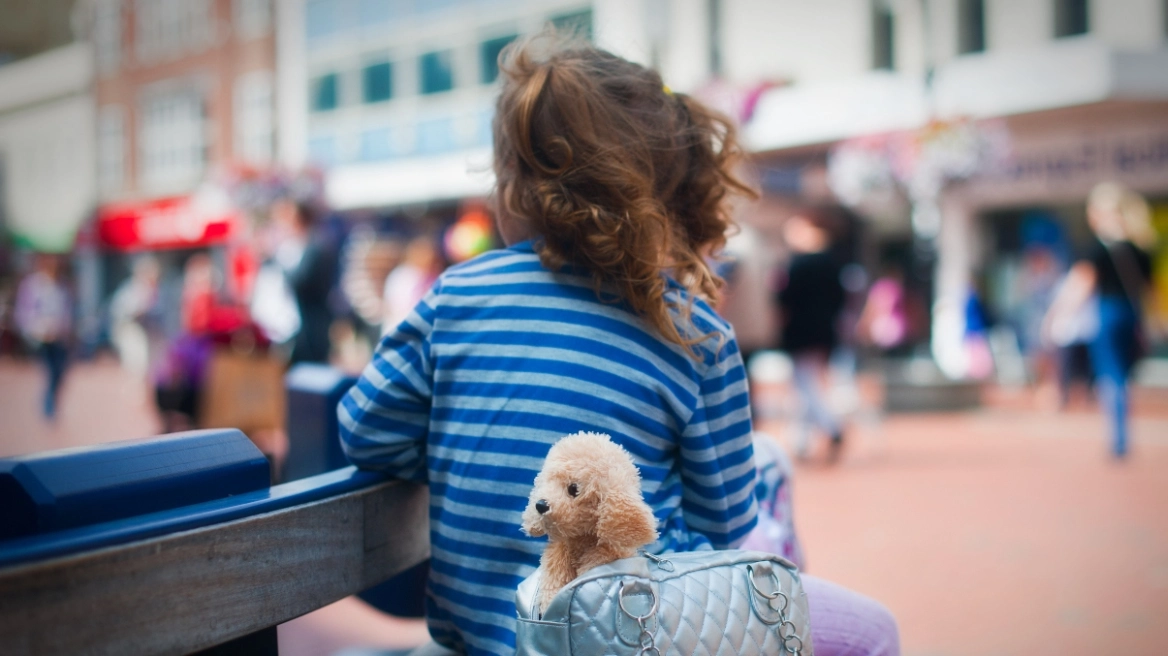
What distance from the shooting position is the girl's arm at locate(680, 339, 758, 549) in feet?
4.64

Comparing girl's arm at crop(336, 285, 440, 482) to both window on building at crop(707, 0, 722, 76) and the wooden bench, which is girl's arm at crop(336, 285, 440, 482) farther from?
window on building at crop(707, 0, 722, 76)

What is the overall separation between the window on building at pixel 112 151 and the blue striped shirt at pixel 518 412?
79.2ft

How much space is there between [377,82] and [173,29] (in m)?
7.36

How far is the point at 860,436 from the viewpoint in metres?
8.53

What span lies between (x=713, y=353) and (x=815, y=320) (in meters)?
5.81

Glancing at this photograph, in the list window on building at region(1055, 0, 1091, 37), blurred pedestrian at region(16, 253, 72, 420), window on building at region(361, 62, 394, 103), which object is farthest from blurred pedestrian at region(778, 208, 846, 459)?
window on building at region(361, 62, 394, 103)

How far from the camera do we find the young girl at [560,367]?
1371 millimetres

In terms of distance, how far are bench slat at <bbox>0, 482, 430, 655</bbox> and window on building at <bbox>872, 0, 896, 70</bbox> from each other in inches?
488

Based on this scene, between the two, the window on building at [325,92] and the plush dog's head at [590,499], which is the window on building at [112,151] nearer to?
the window on building at [325,92]

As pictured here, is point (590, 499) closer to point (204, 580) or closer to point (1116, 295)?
point (204, 580)

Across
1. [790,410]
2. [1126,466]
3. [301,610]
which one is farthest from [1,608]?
[790,410]

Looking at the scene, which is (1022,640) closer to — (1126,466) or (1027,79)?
(1126,466)

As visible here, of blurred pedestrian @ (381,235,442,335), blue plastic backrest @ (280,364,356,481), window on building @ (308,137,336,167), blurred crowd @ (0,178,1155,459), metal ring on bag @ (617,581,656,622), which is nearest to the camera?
metal ring on bag @ (617,581,656,622)

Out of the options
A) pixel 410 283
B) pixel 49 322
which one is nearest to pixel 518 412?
pixel 410 283
